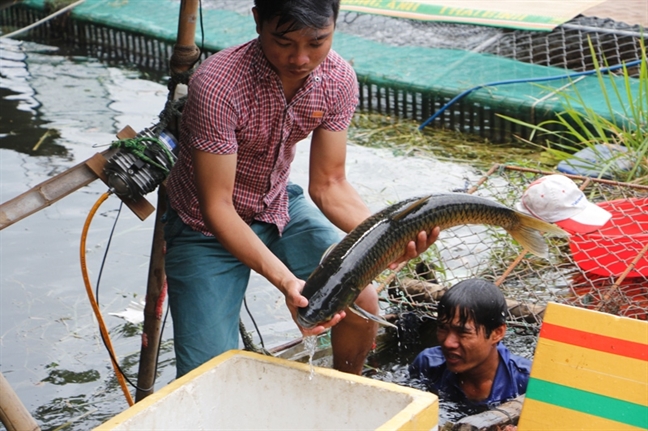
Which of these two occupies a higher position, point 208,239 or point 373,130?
point 208,239

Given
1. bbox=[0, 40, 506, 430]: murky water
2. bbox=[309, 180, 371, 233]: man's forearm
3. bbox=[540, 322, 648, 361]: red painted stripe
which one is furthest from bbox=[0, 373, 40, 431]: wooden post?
bbox=[540, 322, 648, 361]: red painted stripe

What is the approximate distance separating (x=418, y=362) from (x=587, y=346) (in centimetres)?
190

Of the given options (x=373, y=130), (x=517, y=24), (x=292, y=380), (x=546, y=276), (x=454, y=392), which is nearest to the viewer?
(x=292, y=380)

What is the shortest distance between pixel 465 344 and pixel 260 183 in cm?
142

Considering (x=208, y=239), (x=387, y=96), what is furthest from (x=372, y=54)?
(x=208, y=239)

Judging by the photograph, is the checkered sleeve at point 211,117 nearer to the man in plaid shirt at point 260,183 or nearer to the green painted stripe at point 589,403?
the man in plaid shirt at point 260,183

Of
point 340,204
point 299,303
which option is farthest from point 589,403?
point 340,204

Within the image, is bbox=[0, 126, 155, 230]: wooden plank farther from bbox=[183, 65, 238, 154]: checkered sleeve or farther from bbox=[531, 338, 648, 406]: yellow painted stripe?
bbox=[531, 338, 648, 406]: yellow painted stripe

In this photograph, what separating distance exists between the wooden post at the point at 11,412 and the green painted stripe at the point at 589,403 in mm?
1890

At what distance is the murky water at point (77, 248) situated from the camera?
4867 mm

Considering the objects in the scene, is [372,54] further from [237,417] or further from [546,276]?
[237,417]

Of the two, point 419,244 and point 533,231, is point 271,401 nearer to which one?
point 419,244

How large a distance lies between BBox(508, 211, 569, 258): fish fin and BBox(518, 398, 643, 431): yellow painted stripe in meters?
0.69

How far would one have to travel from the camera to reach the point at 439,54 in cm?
991
